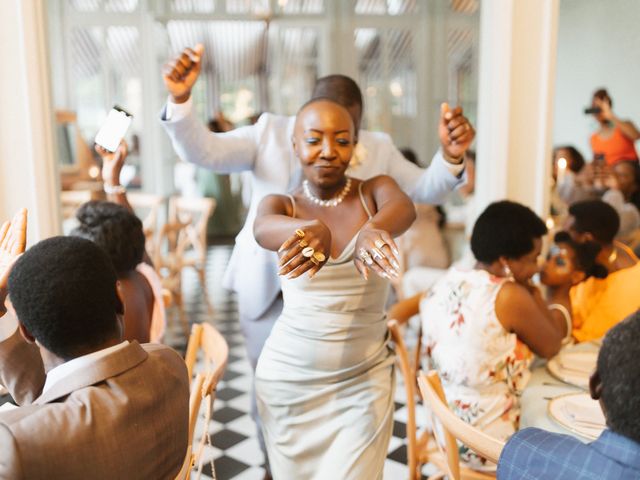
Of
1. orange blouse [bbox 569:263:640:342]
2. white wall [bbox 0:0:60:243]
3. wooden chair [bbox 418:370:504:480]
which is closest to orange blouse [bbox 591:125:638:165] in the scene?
orange blouse [bbox 569:263:640:342]

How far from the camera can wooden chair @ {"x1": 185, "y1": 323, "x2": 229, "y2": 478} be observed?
60.8 inches

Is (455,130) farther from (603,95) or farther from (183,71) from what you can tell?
(603,95)

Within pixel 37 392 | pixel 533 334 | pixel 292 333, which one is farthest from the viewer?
pixel 533 334

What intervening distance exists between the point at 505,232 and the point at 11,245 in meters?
1.40

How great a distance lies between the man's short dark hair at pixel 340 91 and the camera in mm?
2062

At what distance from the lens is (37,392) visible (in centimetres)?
143

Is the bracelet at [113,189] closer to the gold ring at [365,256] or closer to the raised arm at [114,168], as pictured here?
the raised arm at [114,168]

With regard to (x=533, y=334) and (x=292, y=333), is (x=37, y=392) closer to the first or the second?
(x=292, y=333)

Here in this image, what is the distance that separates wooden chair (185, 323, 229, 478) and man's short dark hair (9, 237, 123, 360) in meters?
0.42

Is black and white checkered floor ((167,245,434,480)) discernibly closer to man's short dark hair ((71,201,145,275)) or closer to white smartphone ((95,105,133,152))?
man's short dark hair ((71,201,145,275))

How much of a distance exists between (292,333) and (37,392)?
63cm

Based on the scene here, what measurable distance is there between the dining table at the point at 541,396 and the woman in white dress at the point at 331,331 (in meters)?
0.38

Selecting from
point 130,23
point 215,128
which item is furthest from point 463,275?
point 130,23

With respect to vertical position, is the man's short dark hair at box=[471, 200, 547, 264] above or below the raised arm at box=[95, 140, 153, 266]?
below
